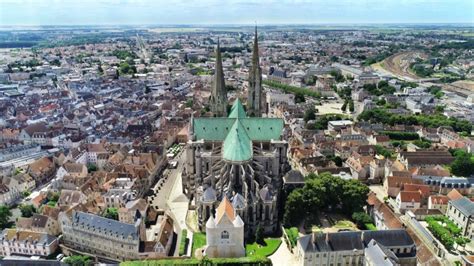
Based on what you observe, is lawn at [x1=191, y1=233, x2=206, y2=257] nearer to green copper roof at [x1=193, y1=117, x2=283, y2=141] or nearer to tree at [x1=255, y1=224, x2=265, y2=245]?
tree at [x1=255, y1=224, x2=265, y2=245]

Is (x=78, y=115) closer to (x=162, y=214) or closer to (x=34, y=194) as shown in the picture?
(x=34, y=194)

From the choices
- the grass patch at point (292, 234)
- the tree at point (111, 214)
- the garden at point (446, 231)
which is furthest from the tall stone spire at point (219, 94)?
the garden at point (446, 231)

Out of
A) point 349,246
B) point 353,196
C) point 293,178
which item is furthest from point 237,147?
point 349,246

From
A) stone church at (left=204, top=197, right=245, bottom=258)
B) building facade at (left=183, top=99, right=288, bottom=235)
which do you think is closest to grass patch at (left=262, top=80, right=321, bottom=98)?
building facade at (left=183, top=99, right=288, bottom=235)

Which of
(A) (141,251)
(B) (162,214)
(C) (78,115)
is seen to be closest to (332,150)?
(B) (162,214)

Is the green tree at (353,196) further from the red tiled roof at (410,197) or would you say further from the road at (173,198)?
the road at (173,198)

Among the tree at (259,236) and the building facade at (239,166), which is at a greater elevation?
the building facade at (239,166)
